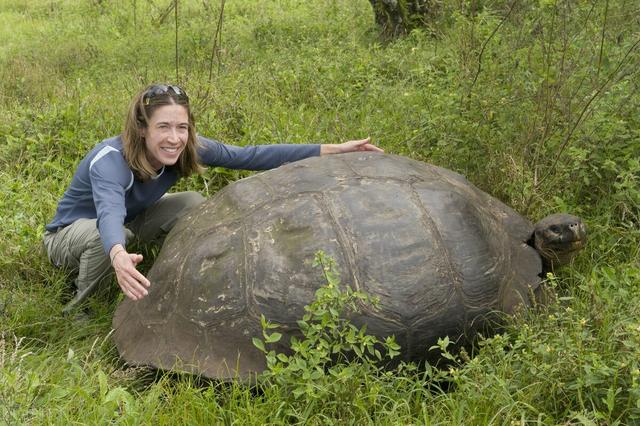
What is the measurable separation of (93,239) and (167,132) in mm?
694

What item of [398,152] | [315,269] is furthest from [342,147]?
[315,269]

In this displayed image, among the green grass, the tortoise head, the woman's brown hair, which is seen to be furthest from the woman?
the tortoise head

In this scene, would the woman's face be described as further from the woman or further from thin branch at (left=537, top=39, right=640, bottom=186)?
thin branch at (left=537, top=39, right=640, bottom=186)

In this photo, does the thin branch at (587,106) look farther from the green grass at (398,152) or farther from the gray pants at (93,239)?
the gray pants at (93,239)

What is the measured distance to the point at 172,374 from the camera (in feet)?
9.46

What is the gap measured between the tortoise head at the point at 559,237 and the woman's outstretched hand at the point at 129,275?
6.02 feet

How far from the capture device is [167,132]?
→ 335 centimetres

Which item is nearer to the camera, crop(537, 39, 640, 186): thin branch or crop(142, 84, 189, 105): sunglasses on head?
crop(142, 84, 189, 105): sunglasses on head

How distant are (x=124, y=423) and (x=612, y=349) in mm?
1846

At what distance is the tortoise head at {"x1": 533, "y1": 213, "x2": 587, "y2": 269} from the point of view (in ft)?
10.7

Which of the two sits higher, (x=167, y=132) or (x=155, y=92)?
(x=155, y=92)

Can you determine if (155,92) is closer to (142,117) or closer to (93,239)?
(142,117)

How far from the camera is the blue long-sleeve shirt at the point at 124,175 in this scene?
10.7 feet

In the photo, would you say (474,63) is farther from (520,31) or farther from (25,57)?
(25,57)
